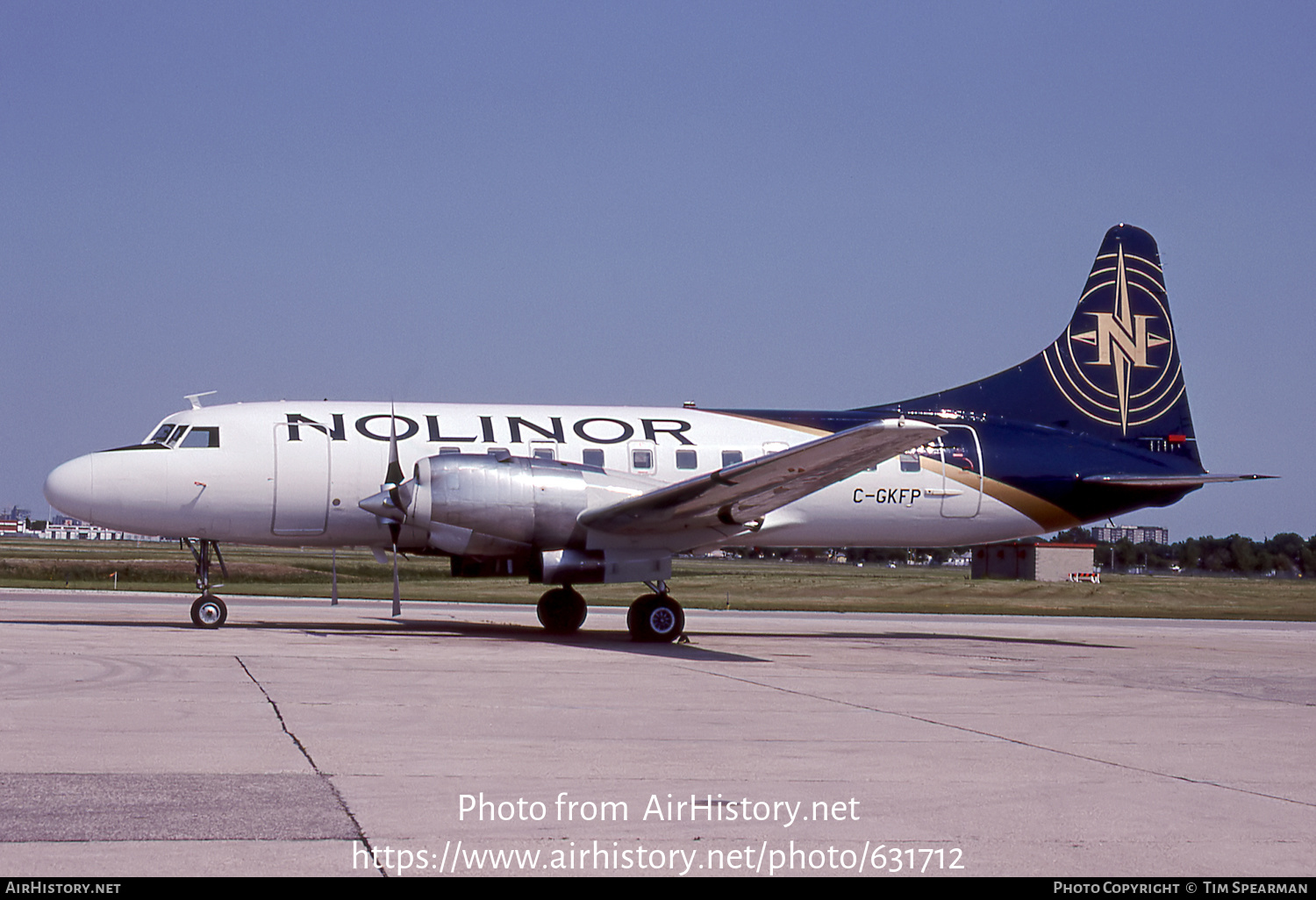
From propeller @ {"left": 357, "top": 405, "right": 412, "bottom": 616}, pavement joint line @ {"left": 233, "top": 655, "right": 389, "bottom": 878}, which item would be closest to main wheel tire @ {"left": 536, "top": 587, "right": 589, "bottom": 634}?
propeller @ {"left": 357, "top": 405, "right": 412, "bottom": 616}

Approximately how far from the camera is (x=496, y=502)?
19.1m

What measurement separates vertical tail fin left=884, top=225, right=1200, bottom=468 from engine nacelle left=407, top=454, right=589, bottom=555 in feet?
28.1

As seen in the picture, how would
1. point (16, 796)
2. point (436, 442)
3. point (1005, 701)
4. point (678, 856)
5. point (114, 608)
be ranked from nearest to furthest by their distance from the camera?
point (678, 856) < point (16, 796) < point (1005, 701) < point (436, 442) < point (114, 608)

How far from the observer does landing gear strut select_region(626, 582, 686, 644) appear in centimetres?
2058

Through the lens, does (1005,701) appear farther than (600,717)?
Yes

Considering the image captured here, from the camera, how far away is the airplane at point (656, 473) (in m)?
19.4

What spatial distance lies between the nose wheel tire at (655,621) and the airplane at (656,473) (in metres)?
0.03

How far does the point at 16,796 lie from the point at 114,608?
70.5 ft

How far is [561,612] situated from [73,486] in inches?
322

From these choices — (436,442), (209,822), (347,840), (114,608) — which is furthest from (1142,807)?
(114,608)

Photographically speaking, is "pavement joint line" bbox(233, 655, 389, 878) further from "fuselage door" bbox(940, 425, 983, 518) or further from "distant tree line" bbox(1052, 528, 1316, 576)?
"distant tree line" bbox(1052, 528, 1316, 576)

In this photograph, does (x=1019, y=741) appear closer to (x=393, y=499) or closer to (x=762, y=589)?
(x=393, y=499)

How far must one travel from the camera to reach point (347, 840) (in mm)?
6160

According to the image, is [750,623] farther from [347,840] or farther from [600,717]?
[347,840]
